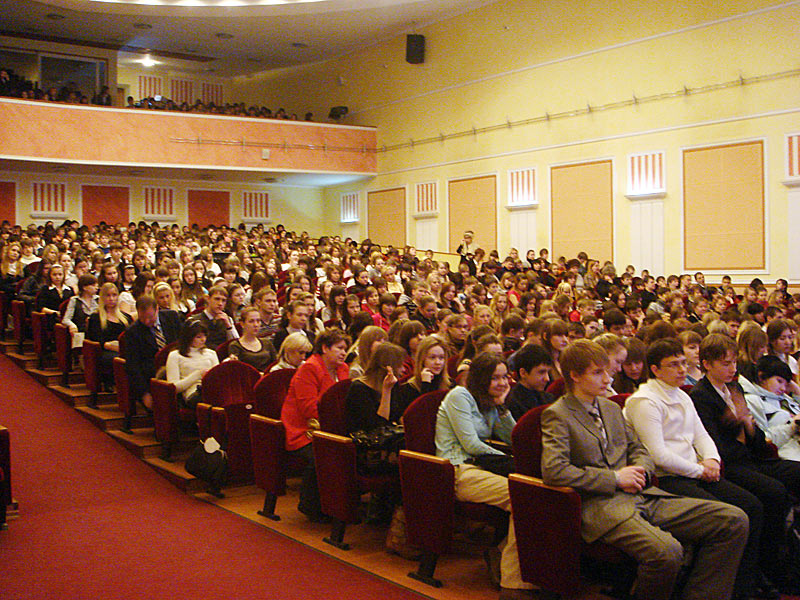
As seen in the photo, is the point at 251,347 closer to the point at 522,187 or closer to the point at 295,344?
the point at 295,344

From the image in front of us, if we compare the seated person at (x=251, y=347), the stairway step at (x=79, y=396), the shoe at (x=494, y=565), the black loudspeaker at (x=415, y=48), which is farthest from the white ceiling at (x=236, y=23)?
the shoe at (x=494, y=565)

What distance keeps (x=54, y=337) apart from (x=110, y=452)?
7.00ft

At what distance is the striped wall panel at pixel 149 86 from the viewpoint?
63.8 ft

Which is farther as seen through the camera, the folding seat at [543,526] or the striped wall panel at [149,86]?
the striped wall panel at [149,86]

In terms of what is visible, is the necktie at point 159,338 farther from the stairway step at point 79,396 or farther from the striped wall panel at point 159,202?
the striped wall panel at point 159,202

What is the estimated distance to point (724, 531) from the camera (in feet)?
8.60

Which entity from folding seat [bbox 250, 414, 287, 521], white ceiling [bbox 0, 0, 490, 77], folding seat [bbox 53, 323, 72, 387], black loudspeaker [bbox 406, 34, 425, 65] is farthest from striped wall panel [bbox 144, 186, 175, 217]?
folding seat [bbox 250, 414, 287, 521]

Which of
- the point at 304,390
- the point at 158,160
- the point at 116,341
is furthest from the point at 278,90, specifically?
the point at 304,390

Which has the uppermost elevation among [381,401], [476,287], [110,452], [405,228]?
[405,228]

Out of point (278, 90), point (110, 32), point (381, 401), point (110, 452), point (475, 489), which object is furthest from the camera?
point (278, 90)

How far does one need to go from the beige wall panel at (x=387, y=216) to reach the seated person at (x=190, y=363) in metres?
12.1

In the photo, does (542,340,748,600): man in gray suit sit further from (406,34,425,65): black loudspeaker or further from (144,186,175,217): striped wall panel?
(144,186,175,217): striped wall panel

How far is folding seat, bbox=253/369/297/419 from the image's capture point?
4086 millimetres

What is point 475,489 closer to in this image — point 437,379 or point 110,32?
point 437,379
